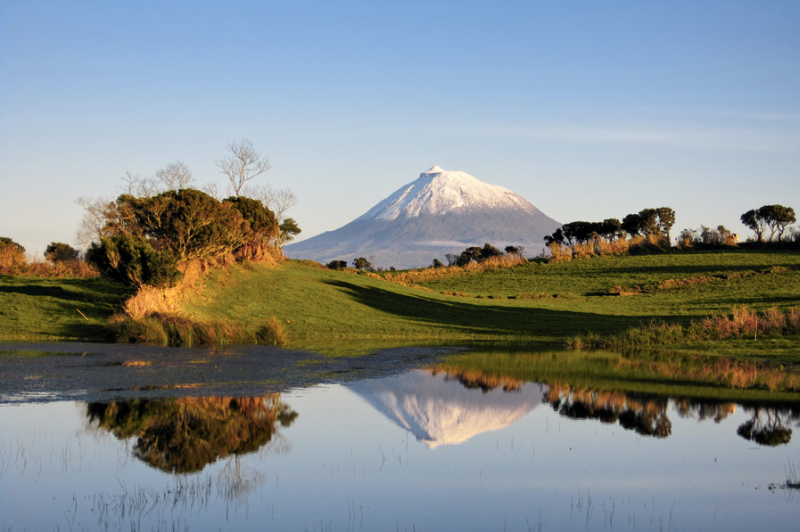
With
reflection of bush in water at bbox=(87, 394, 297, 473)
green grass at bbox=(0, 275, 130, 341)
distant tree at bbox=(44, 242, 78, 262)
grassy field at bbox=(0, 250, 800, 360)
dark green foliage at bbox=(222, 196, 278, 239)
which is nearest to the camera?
reflection of bush in water at bbox=(87, 394, 297, 473)

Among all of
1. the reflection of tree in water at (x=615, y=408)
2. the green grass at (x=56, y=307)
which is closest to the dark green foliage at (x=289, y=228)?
the green grass at (x=56, y=307)

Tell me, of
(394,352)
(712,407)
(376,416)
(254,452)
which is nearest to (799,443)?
(712,407)

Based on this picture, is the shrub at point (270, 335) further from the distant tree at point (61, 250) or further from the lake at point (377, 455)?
the distant tree at point (61, 250)

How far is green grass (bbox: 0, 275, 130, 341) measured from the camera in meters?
30.3

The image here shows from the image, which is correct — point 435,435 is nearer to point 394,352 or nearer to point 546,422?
point 546,422

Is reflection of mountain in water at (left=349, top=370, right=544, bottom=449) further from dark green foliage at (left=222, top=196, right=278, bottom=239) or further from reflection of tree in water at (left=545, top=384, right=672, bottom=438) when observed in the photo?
dark green foliage at (left=222, top=196, right=278, bottom=239)

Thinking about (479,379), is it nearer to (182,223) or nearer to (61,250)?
(182,223)

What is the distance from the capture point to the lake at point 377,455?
9.11 metres

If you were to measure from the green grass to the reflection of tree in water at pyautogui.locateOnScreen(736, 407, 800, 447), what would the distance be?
80.7ft

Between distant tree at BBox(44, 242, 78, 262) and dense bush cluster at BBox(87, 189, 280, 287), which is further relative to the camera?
distant tree at BBox(44, 242, 78, 262)

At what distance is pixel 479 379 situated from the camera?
69.7 ft

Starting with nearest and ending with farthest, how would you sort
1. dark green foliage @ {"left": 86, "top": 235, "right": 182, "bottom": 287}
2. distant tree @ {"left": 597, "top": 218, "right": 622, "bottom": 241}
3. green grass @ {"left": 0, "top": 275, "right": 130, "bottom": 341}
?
green grass @ {"left": 0, "top": 275, "right": 130, "bottom": 341} < dark green foliage @ {"left": 86, "top": 235, "right": 182, "bottom": 287} < distant tree @ {"left": 597, "top": 218, "right": 622, "bottom": 241}

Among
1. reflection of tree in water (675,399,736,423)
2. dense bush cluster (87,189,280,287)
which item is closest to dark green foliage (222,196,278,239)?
dense bush cluster (87,189,280,287)

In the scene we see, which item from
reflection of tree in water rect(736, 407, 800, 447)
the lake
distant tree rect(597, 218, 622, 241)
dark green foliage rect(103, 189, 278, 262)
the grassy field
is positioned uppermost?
distant tree rect(597, 218, 622, 241)
